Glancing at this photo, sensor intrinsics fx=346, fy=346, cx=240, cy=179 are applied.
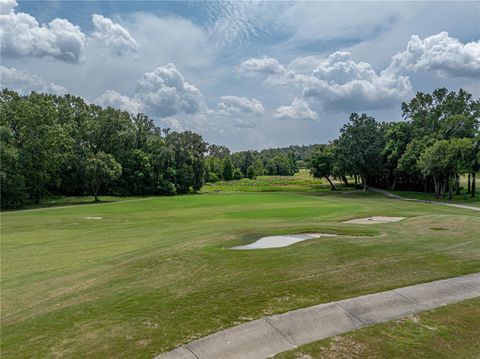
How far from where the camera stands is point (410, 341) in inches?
249

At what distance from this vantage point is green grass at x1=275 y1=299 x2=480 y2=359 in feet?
19.4

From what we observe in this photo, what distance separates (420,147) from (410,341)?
197 ft

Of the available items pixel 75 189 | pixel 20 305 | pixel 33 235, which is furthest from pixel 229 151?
pixel 20 305

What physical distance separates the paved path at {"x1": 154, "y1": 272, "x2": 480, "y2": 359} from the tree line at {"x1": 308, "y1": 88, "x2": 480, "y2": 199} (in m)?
45.1

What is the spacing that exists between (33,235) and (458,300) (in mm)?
24579

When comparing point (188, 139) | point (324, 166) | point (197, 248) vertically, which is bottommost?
point (197, 248)

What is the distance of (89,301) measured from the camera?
832 cm

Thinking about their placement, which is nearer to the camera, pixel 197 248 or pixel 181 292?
pixel 181 292

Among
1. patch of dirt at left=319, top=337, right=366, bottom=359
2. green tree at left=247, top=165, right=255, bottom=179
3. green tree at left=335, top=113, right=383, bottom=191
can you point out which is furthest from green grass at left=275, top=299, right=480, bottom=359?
green tree at left=247, top=165, right=255, bottom=179

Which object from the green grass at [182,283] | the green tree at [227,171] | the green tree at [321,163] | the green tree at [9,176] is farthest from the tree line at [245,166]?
the green grass at [182,283]

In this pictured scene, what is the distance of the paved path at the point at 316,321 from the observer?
19.8 ft

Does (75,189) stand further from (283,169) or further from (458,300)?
(283,169)

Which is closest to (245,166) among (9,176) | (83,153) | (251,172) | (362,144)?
(251,172)

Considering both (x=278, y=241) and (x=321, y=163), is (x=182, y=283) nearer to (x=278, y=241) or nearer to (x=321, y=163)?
(x=278, y=241)
